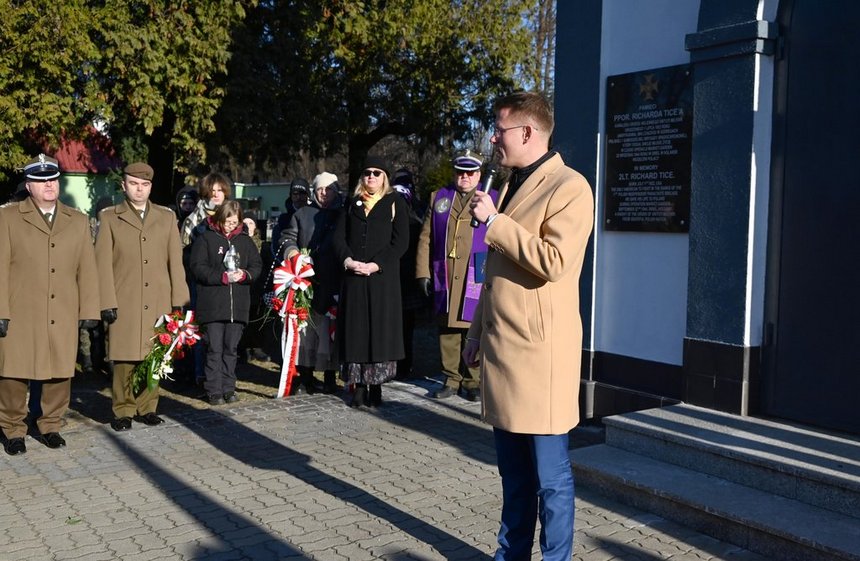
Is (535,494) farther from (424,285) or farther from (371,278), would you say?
(424,285)

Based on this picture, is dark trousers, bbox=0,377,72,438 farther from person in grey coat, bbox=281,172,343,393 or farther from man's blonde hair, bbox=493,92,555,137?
man's blonde hair, bbox=493,92,555,137

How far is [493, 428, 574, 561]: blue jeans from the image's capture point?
12.4 feet

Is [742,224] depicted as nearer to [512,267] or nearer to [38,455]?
[512,267]

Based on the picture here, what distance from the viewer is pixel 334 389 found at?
28.5 feet

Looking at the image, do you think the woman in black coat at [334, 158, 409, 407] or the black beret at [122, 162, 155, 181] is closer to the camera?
the black beret at [122, 162, 155, 181]

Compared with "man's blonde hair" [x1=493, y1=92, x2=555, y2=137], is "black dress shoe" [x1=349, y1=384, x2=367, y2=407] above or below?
below

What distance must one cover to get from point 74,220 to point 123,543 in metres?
2.93

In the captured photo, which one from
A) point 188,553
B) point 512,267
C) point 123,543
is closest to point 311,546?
point 188,553

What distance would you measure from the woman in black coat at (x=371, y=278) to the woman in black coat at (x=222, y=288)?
0.94 meters

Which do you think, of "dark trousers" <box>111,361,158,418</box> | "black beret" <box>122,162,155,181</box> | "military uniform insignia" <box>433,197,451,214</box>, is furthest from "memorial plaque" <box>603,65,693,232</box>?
"dark trousers" <box>111,361,158,418</box>

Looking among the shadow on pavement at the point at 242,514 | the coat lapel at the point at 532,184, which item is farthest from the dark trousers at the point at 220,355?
the coat lapel at the point at 532,184

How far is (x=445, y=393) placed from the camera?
8273 mm

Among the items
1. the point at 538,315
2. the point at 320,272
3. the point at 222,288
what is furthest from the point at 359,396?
the point at 538,315

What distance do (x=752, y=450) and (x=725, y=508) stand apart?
1.88 ft
